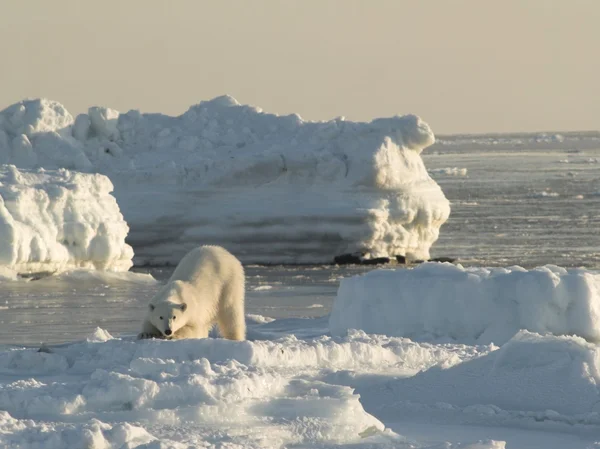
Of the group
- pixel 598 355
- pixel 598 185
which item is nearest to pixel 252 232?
pixel 598 355

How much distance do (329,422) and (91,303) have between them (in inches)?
364

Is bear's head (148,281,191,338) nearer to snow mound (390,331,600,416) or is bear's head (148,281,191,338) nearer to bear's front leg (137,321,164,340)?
bear's front leg (137,321,164,340)

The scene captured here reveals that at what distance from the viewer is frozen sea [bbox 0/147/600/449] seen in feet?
19.0

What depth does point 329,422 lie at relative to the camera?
5602mm

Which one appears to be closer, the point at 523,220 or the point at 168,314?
the point at 168,314

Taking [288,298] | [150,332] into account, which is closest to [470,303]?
[150,332]

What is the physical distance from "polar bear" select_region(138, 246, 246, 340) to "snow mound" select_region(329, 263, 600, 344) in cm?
157

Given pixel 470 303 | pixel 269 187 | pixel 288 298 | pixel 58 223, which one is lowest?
pixel 288 298

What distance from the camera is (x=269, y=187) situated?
68.6ft

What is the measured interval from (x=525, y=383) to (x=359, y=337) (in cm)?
203

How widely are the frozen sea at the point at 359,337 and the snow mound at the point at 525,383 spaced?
11 centimetres

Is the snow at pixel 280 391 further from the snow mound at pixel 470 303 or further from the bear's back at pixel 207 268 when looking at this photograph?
the snow mound at pixel 470 303

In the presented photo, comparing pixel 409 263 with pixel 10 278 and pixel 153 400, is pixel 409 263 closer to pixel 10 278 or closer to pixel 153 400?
pixel 10 278

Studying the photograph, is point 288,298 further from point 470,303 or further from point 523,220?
point 523,220
